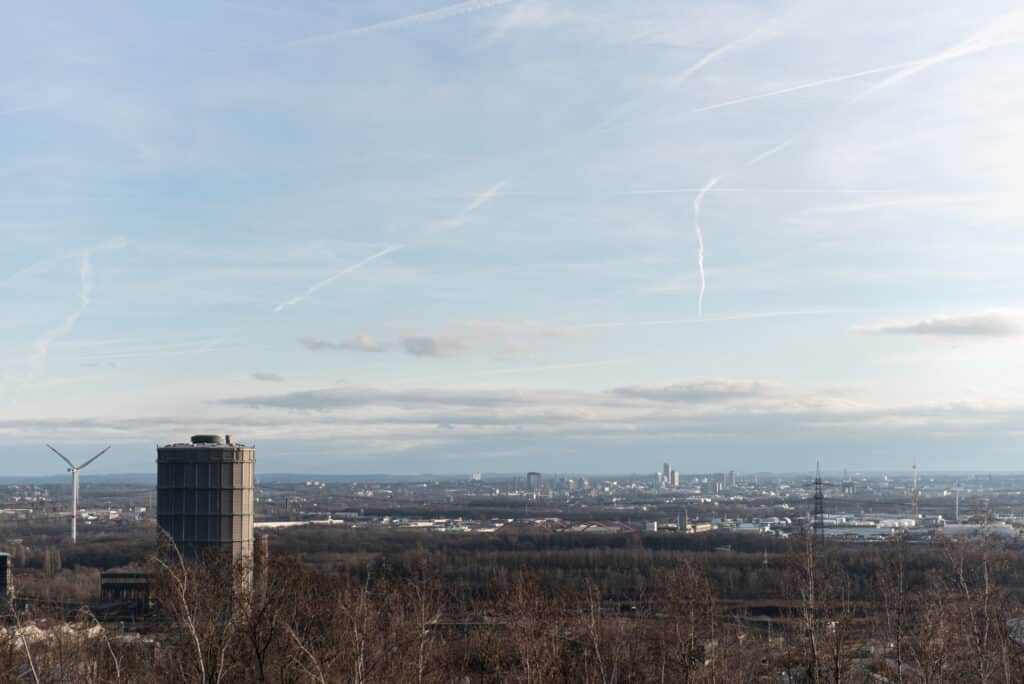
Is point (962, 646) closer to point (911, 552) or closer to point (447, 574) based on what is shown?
point (447, 574)

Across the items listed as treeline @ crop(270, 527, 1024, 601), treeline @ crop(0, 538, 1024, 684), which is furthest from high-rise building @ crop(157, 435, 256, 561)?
treeline @ crop(270, 527, 1024, 601)

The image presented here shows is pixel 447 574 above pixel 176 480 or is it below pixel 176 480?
below

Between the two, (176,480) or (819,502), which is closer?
(176,480)

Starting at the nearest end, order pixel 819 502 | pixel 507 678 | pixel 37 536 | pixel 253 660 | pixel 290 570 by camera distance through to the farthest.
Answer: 1. pixel 253 660
2. pixel 507 678
3. pixel 290 570
4. pixel 819 502
5. pixel 37 536

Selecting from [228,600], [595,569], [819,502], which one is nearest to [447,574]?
[595,569]

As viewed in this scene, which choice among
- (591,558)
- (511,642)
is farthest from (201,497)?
(591,558)

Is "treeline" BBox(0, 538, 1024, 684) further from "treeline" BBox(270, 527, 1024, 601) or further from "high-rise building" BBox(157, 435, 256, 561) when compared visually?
"treeline" BBox(270, 527, 1024, 601)

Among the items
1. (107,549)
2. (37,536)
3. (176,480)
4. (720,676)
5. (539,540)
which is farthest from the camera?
(37,536)
